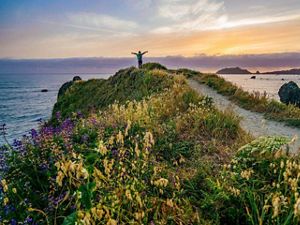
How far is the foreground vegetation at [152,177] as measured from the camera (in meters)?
3.65

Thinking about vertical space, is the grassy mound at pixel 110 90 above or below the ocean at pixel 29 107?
above

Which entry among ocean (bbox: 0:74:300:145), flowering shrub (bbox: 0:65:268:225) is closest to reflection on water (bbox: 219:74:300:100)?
ocean (bbox: 0:74:300:145)

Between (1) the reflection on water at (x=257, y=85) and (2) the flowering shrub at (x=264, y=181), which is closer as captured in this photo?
(2) the flowering shrub at (x=264, y=181)

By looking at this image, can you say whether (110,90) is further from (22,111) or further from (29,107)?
(29,107)

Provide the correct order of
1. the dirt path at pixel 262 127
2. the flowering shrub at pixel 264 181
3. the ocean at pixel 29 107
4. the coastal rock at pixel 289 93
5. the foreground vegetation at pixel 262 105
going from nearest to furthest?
the flowering shrub at pixel 264 181, the dirt path at pixel 262 127, the foreground vegetation at pixel 262 105, the ocean at pixel 29 107, the coastal rock at pixel 289 93

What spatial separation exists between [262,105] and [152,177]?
10.4m

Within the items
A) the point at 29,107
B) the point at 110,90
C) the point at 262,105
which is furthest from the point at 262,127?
the point at 29,107

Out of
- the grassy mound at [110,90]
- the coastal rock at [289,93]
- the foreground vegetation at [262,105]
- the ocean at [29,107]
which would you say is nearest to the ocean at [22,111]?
the ocean at [29,107]

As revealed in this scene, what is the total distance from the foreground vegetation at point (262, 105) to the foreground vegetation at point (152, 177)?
11.1ft

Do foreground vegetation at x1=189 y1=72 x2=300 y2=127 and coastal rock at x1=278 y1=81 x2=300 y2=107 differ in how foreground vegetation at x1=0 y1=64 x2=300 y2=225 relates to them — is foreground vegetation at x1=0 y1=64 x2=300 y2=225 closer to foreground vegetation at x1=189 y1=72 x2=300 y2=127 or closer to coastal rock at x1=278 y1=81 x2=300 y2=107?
foreground vegetation at x1=189 y1=72 x2=300 y2=127

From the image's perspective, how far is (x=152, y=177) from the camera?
13.3 ft

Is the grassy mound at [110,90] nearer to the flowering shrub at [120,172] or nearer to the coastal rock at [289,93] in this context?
the flowering shrub at [120,172]

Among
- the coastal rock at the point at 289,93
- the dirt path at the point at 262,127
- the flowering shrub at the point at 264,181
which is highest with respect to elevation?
the flowering shrub at the point at 264,181

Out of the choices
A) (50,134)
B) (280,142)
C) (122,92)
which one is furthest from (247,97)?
(122,92)
